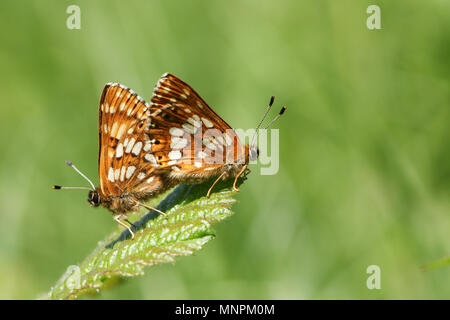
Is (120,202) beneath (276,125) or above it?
beneath

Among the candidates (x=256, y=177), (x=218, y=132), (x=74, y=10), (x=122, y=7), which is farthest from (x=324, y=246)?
(x=74, y=10)

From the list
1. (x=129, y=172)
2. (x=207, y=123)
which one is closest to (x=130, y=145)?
(x=129, y=172)

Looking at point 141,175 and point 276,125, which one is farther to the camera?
point 276,125

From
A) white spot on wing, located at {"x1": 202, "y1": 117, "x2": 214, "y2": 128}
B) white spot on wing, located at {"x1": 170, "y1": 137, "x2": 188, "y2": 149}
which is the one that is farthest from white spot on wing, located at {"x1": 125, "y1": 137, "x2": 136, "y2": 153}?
white spot on wing, located at {"x1": 202, "y1": 117, "x2": 214, "y2": 128}

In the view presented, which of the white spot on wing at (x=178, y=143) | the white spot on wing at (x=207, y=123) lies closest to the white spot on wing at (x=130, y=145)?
the white spot on wing at (x=178, y=143)

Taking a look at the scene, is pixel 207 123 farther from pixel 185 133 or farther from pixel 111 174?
pixel 111 174
